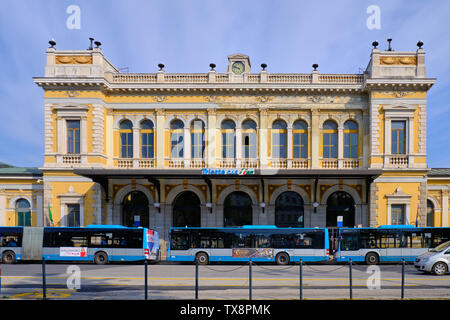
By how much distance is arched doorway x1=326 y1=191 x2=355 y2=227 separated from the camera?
990 inches

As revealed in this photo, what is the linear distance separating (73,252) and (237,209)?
37.5 feet

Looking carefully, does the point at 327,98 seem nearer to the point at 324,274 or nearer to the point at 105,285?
the point at 324,274

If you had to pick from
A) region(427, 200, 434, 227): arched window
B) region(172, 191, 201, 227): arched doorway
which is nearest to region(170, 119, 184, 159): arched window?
region(172, 191, 201, 227): arched doorway

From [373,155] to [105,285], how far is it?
19.9 m

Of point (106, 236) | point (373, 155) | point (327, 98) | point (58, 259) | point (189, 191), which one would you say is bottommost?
point (58, 259)

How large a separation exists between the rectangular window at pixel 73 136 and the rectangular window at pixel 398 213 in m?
23.6

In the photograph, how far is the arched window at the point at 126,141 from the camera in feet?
86.3

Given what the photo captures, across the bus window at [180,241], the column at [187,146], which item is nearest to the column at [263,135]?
the column at [187,146]

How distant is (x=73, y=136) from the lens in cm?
2523

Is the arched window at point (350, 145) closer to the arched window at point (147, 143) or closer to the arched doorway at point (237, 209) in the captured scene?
the arched doorway at point (237, 209)

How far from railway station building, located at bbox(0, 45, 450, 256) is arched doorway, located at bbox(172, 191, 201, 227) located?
3.0 inches

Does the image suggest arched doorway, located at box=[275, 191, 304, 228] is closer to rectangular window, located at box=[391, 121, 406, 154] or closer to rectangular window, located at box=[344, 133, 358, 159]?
rectangular window, located at box=[344, 133, 358, 159]

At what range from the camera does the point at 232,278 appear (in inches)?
594

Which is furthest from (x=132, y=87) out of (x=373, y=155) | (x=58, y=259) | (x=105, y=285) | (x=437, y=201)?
(x=437, y=201)
